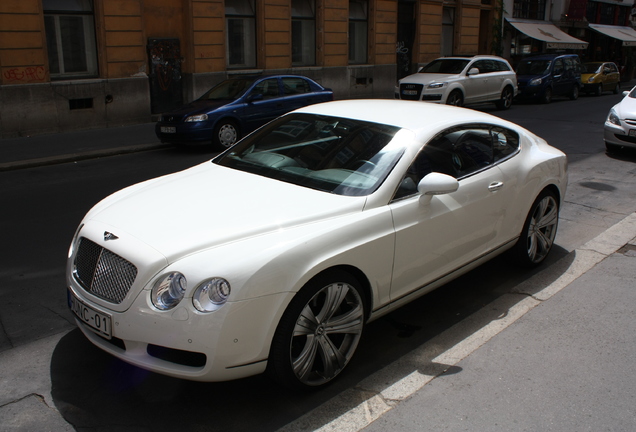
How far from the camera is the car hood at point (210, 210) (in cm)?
347

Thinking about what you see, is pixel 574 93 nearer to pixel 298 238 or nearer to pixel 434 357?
pixel 434 357

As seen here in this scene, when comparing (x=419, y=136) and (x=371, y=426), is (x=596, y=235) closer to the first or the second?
(x=419, y=136)

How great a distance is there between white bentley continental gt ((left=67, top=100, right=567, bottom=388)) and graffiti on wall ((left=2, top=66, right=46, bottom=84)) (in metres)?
11.0

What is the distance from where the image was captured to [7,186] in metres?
9.40

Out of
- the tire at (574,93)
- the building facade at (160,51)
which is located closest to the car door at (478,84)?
the building facade at (160,51)

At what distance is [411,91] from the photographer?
742 inches

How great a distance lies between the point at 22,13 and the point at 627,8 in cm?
4012

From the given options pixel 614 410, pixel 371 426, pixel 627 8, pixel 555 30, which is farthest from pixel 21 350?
pixel 627 8

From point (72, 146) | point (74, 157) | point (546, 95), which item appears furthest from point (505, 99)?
point (74, 157)

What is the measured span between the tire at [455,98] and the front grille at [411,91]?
2.90ft

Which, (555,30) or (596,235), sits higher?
(555,30)

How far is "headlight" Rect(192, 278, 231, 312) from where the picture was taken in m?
3.18

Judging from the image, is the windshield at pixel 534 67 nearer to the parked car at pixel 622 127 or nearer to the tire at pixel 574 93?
the tire at pixel 574 93

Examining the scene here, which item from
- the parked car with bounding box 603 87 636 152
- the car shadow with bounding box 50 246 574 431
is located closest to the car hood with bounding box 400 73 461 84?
the parked car with bounding box 603 87 636 152
